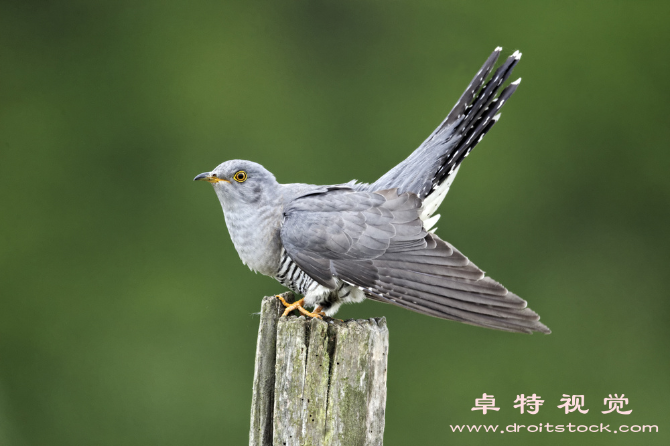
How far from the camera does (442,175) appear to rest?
232cm

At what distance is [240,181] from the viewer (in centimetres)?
219

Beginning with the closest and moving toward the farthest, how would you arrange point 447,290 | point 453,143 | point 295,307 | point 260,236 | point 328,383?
point 328,383 → point 447,290 → point 295,307 → point 260,236 → point 453,143

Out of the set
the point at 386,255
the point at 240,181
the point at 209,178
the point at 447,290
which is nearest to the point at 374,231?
the point at 386,255

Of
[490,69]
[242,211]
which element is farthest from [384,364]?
[490,69]

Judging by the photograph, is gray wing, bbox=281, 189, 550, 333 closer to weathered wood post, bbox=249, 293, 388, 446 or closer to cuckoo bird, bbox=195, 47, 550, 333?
cuckoo bird, bbox=195, 47, 550, 333

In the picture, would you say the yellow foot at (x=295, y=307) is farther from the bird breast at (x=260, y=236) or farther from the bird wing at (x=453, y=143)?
the bird wing at (x=453, y=143)

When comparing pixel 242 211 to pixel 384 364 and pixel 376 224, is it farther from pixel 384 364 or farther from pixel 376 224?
pixel 384 364

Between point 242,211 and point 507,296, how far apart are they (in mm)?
963

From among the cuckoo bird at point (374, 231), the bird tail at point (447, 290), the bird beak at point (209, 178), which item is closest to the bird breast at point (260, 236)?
the cuckoo bird at point (374, 231)

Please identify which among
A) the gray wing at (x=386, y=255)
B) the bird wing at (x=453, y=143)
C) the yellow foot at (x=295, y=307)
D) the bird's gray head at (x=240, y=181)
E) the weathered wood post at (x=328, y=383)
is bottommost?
the weathered wood post at (x=328, y=383)

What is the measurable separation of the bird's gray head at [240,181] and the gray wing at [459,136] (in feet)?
1.38

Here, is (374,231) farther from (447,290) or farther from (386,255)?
(447,290)

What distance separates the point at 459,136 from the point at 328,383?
1126 millimetres

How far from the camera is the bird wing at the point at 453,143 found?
2.31 m
